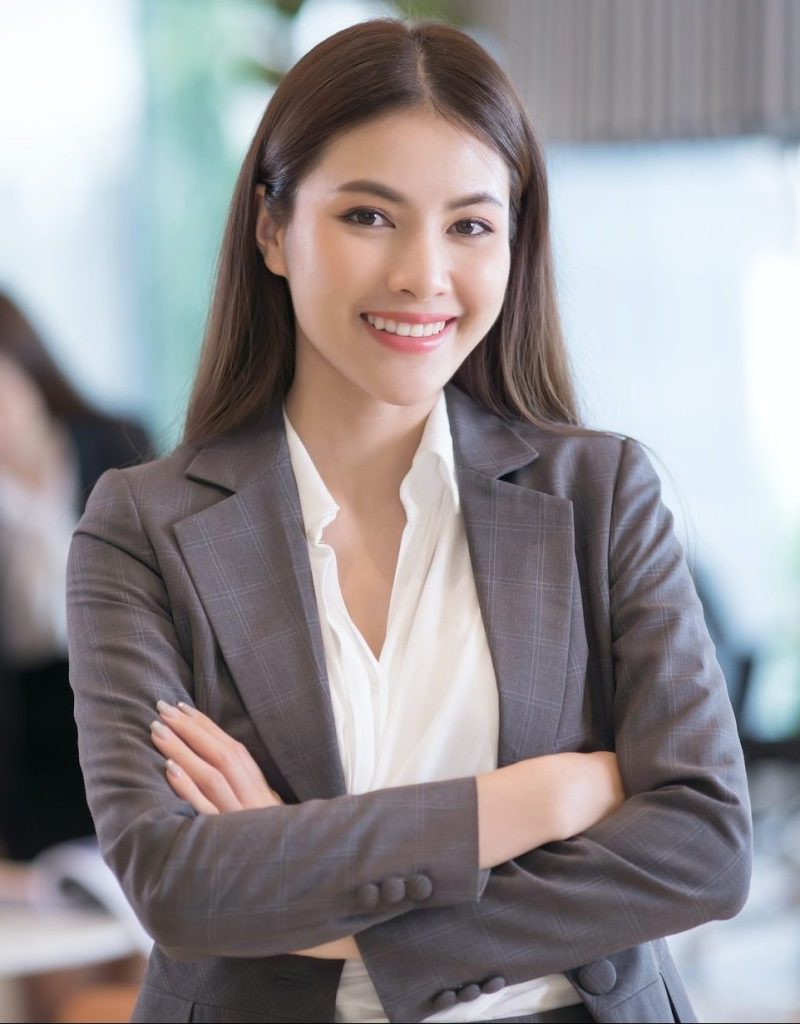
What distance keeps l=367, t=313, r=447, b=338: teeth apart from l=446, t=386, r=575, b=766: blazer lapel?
0.20 metres

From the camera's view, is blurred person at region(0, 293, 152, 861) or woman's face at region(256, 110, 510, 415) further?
blurred person at region(0, 293, 152, 861)

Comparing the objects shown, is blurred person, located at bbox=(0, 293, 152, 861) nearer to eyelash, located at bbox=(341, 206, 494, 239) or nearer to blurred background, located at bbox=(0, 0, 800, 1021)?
blurred background, located at bbox=(0, 0, 800, 1021)

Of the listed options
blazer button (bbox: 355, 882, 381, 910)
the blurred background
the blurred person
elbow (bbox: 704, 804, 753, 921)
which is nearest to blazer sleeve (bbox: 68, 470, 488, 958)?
blazer button (bbox: 355, 882, 381, 910)

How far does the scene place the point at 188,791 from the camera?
1600 millimetres

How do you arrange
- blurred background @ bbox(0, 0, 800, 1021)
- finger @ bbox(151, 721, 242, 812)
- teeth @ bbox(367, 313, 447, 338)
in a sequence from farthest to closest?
1. blurred background @ bbox(0, 0, 800, 1021)
2. teeth @ bbox(367, 313, 447, 338)
3. finger @ bbox(151, 721, 242, 812)

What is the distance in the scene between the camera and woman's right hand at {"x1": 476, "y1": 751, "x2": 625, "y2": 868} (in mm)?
Answer: 1544

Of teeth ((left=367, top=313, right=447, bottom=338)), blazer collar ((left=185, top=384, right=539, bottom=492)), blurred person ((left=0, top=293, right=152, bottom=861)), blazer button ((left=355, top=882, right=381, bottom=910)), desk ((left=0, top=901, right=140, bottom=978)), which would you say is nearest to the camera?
blazer button ((left=355, top=882, right=381, bottom=910))

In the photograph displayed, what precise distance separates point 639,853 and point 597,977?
5.5 inches

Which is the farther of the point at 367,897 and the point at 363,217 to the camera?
the point at 363,217

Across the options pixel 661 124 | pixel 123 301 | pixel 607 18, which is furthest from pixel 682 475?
pixel 123 301

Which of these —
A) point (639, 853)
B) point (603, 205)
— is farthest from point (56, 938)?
point (603, 205)

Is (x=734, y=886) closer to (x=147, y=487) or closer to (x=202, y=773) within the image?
(x=202, y=773)

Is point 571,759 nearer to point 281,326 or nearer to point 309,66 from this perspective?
point 281,326

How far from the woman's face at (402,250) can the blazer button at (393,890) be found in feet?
1.87
